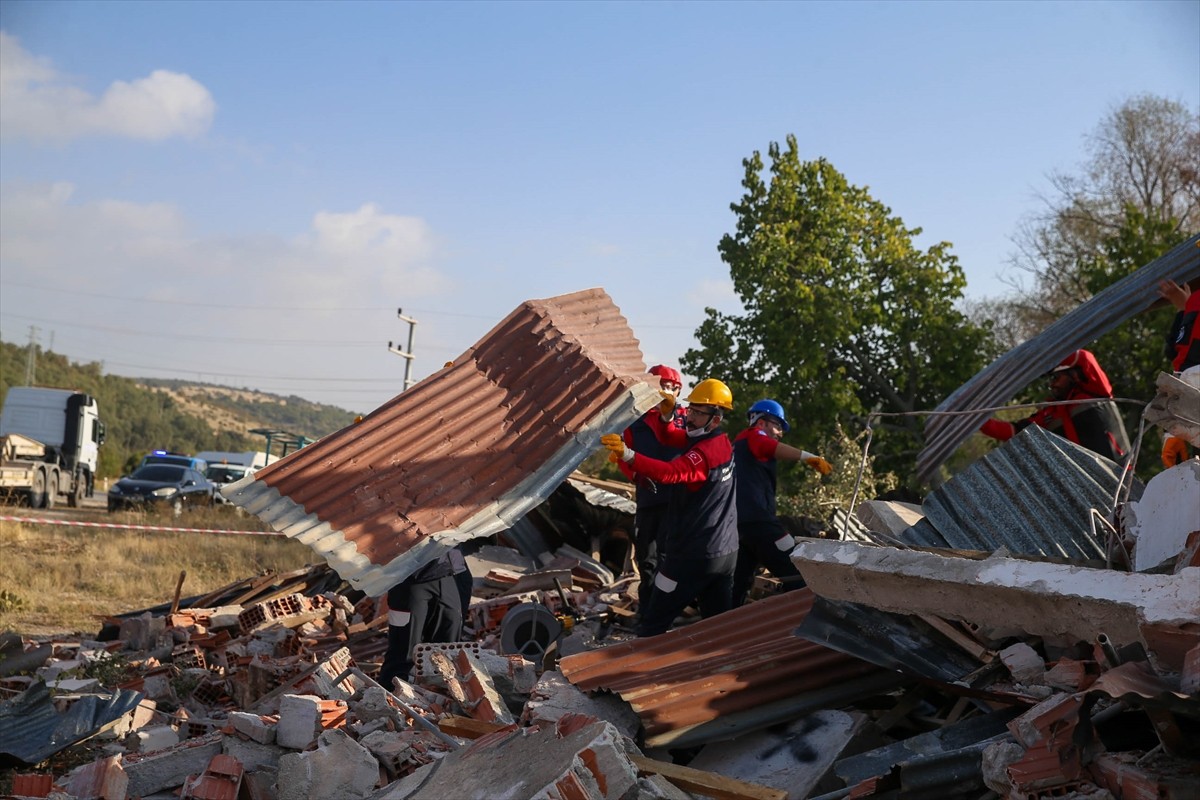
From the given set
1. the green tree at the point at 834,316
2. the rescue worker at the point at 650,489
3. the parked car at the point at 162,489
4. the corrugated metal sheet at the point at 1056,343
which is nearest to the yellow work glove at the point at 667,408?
the rescue worker at the point at 650,489

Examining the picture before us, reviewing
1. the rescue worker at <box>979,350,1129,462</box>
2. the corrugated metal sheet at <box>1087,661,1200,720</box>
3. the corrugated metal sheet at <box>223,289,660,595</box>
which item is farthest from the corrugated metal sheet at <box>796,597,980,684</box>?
the rescue worker at <box>979,350,1129,462</box>

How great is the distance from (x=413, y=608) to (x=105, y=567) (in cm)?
963

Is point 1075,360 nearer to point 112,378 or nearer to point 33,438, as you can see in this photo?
point 33,438

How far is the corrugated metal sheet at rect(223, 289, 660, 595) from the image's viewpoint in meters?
5.59

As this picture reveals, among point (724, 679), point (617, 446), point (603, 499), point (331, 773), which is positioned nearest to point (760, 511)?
point (617, 446)

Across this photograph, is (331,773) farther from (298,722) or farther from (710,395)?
(710,395)

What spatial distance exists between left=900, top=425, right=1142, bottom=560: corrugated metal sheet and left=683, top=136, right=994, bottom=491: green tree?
12.4 meters

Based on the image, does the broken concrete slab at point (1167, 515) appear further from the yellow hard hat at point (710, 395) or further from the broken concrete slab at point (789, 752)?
the yellow hard hat at point (710, 395)

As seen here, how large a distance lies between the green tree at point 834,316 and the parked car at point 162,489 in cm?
1209

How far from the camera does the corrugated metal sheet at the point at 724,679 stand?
458 cm

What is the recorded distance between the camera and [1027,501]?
620cm

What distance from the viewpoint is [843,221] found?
20.7 metres

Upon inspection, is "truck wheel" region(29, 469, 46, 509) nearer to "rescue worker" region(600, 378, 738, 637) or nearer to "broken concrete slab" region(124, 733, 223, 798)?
"broken concrete slab" region(124, 733, 223, 798)

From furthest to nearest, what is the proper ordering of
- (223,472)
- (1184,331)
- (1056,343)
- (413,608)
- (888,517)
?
(223,472), (1056,343), (888,517), (1184,331), (413,608)
